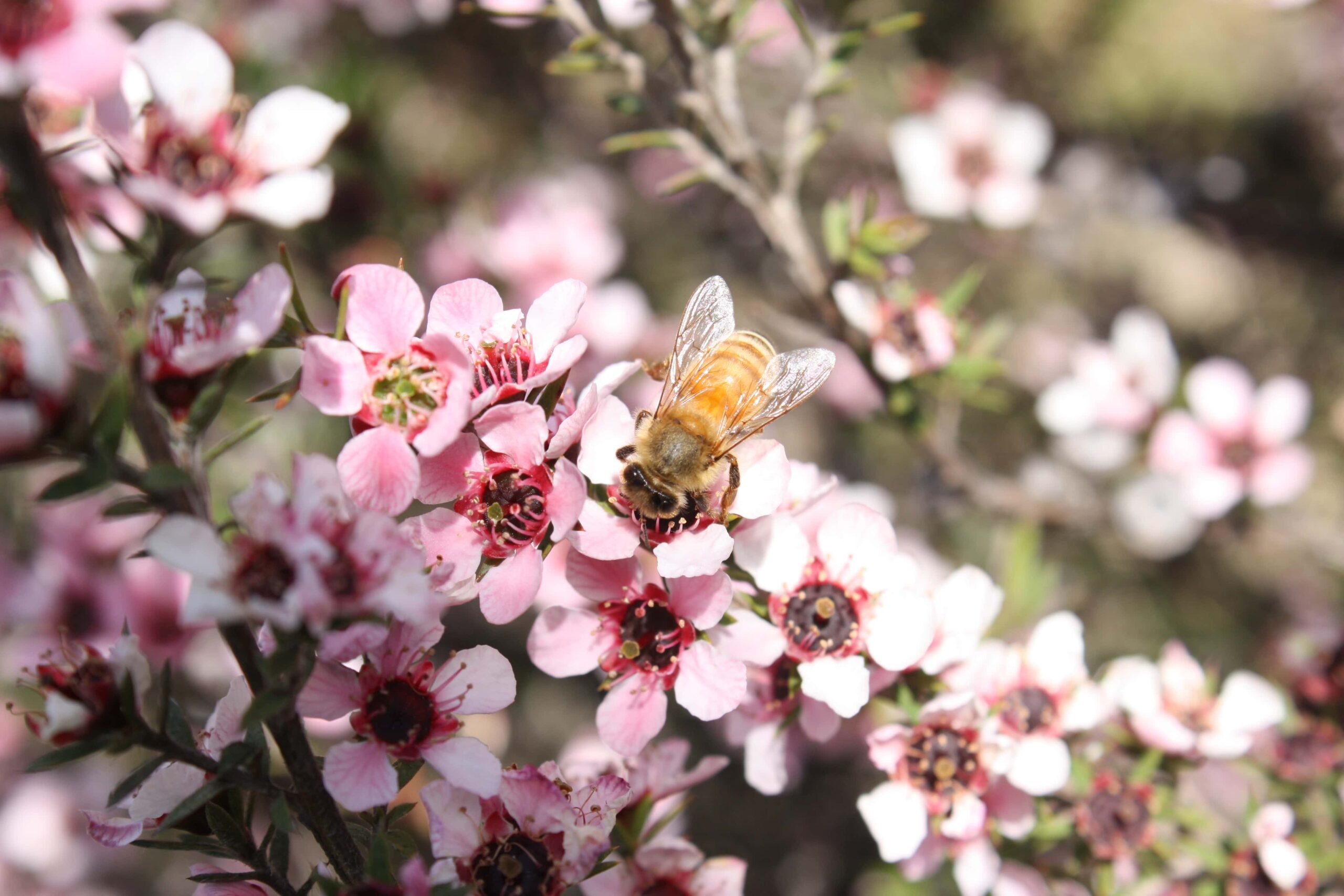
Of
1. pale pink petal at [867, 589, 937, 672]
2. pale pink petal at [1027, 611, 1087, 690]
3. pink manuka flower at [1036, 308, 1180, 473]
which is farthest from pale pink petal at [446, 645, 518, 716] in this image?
pink manuka flower at [1036, 308, 1180, 473]

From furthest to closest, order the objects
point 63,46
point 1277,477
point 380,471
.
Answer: point 1277,477 → point 380,471 → point 63,46

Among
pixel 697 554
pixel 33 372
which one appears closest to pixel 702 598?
pixel 697 554

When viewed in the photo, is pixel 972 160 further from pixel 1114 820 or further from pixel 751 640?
pixel 751 640

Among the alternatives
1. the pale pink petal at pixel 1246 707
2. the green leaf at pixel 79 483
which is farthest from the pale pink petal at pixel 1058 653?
the green leaf at pixel 79 483

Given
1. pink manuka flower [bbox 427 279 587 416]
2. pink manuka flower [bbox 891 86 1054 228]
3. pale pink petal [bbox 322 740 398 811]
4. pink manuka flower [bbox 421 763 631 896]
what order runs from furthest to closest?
pink manuka flower [bbox 891 86 1054 228] → pink manuka flower [bbox 427 279 587 416] → pink manuka flower [bbox 421 763 631 896] → pale pink petal [bbox 322 740 398 811]

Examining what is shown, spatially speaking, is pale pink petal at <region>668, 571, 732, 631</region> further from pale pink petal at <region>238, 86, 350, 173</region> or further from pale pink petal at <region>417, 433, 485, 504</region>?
pale pink petal at <region>238, 86, 350, 173</region>
